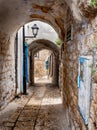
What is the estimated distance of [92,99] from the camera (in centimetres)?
178

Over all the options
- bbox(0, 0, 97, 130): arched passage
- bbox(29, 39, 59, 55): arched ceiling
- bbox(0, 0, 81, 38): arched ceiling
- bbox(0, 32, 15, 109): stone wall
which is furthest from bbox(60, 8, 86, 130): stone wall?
bbox(29, 39, 59, 55): arched ceiling

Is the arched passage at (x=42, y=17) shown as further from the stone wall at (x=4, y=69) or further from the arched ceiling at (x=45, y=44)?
the arched ceiling at (x=45, y=44)

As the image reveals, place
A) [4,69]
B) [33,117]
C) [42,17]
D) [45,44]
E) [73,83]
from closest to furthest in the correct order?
[73,83], [33,117], [4,69], [42,17], [45,44]

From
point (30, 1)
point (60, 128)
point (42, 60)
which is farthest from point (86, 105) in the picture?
point (42, 60)

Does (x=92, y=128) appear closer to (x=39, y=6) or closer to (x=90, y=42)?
(x=90, y=42)

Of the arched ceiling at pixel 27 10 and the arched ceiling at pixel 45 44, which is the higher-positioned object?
the arched ceiling at pixel 27 10

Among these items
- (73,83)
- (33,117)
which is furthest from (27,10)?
(33,117)

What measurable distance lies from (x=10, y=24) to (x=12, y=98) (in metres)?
2.12

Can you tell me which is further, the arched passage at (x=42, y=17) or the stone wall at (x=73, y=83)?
the arched passage at (x=42, y=17)

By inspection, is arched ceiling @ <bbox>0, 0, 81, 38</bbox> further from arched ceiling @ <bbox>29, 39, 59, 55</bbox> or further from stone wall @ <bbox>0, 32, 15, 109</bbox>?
arched ceiling @ <bbox>29, 39, 59, 55</bbox>

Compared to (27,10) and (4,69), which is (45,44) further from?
(27,10)

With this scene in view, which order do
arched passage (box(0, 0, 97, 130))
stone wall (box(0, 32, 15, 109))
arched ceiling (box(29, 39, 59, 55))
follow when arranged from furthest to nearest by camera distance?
arched ceiling (box(29, 39, 59, 55))
stone wall (box(0, 32, 15, 109))
arched passage (box(0, 0, 97, 130))

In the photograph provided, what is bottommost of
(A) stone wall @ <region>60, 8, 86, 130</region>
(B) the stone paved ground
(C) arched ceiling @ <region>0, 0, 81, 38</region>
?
(B) the stone paved ground

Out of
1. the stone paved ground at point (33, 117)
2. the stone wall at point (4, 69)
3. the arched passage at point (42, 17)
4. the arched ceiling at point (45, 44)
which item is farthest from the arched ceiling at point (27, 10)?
the arched ceiling at point (45, 44)
